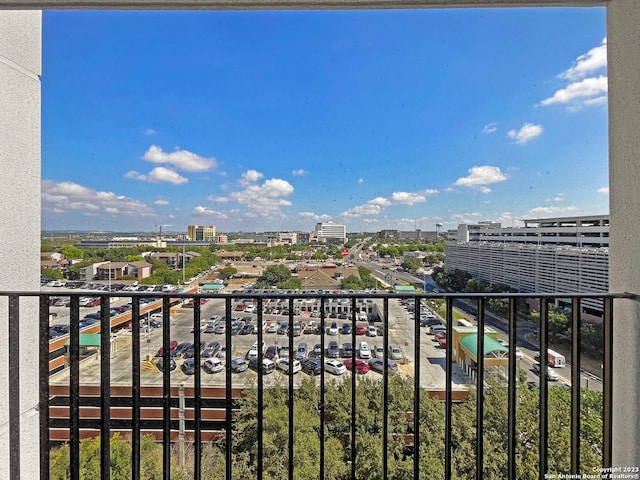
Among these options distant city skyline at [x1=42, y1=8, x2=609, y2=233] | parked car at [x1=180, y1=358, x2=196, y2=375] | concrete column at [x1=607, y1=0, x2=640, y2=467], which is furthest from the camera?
distant city skyline at [x1=42, y1=8, x2=609, y2=233]

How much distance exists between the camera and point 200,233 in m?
2.02

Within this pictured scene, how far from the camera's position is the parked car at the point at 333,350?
154 cm

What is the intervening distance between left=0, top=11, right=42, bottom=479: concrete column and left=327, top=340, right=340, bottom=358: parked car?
52.2 inches

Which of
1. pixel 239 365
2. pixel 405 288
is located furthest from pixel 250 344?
pixel 405 288

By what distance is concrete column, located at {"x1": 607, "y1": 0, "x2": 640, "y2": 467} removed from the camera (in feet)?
4.03

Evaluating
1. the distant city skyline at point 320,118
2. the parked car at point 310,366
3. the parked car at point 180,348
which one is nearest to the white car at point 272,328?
the parked car at point 310,366

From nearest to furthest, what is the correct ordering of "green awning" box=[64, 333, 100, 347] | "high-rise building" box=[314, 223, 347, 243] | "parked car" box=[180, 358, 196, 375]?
1. "green awning" box=[64, 333, 100, 347]
2. "parked car" box=[180, 358, 196, 375]
3. "high-rise building" box=[314, 223, 347, 243]

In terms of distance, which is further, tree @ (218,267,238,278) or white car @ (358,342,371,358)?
tree @ (218,267,238,278)

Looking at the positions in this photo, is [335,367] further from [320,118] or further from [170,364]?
[320,118]

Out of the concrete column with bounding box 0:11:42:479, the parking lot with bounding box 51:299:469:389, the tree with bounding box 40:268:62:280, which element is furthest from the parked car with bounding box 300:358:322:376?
the tree with bounding box 40:268:62:280

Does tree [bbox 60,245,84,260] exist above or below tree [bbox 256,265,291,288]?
above

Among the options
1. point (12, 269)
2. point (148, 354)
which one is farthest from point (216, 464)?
point (12, 269)

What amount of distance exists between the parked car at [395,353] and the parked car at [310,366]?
0.36 meters

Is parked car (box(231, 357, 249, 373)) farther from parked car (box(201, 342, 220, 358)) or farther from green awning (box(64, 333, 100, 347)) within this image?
green awning (box(64, 333, 100, 347))
